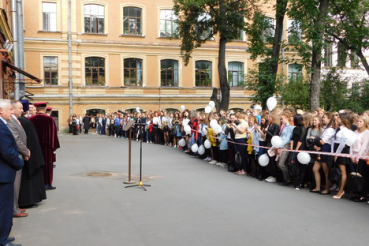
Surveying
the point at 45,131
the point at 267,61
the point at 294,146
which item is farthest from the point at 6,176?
the point at 267,61

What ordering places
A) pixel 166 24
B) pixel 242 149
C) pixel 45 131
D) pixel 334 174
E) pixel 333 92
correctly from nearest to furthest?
1. pixel 334 174
2. pixel 45 131
3. pixel 242 149
4. pixel 333 92
5. pixel 166 24

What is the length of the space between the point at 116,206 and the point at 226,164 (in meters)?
6.51

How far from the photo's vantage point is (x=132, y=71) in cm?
3656

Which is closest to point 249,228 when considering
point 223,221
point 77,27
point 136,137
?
point 223,221

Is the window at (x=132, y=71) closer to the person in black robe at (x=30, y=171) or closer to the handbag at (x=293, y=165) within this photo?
the handbag at (x=293, y=165)

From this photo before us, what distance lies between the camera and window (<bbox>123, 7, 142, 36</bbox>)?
36375mm

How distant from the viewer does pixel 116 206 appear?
8039 millimetres

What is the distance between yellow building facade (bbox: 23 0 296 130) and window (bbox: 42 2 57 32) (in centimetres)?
8

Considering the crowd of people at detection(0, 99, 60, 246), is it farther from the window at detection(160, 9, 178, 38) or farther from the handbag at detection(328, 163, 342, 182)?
the window at detection(160, 9, 178, 38)

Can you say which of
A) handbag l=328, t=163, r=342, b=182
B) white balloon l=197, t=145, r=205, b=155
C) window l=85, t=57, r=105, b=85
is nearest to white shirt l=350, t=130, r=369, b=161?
handbag l=328, t=163, r=342, b=182

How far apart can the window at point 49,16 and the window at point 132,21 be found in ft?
19.9

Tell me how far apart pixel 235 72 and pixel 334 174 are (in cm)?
3141

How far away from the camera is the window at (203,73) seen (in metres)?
38.7

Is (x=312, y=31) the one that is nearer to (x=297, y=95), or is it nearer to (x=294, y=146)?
(x=294, y=146)
